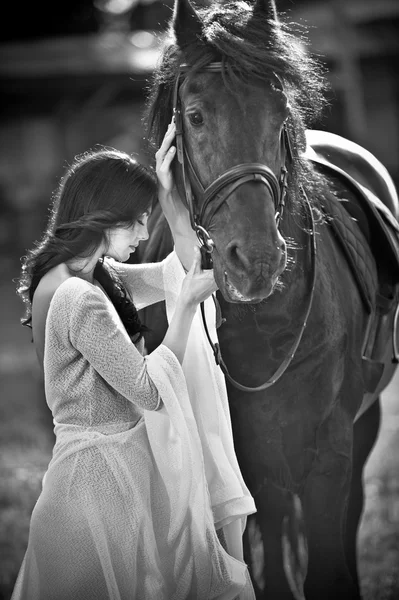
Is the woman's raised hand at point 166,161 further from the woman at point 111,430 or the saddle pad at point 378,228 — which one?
the saddle pad at point 378,228

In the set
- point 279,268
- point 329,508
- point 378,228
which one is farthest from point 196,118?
point 329,508

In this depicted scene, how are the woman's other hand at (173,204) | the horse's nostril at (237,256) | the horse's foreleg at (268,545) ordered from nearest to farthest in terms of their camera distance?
the horse's nostril at (237,256), the woman's other hand at (173,204), the horse's foreleg at (268,545)

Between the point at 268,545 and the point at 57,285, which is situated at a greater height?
the point at 57,285

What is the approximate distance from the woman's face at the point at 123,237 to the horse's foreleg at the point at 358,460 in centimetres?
208

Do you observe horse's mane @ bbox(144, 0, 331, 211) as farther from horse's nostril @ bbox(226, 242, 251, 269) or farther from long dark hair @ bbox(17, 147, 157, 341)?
horse's nostril @ bbox(226, 242, 251, 269)

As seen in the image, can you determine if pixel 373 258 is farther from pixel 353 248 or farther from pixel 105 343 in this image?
pixel 105 343

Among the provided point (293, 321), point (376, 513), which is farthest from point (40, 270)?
point (376, 513)

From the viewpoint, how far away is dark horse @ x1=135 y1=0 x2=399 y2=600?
251 centimetres

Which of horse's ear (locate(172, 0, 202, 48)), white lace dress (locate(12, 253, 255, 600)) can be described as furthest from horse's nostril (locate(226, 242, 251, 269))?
horse's ear (locate(172, 0, 202, 48))

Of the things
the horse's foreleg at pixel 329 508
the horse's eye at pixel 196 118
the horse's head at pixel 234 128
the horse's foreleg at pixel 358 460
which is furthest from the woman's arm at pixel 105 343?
the horse's foreleg at pixel 358 460

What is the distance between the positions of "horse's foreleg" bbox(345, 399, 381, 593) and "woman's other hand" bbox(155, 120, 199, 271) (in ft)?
6.16

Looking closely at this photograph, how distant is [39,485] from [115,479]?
362 centimetres

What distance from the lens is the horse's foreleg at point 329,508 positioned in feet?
10.1

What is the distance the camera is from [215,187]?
250 cm
